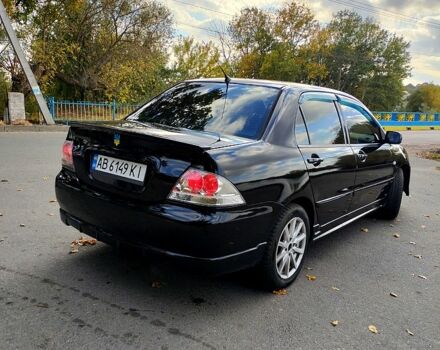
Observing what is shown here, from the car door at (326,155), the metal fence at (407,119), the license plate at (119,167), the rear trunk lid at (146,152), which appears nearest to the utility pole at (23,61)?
the rear trunk lid at (146,152)

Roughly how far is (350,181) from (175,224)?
7.12 ft

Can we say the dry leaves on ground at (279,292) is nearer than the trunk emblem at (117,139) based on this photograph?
No

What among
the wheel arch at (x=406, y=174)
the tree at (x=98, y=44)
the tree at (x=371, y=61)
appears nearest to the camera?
the wheel arch at (x=406, y=174)

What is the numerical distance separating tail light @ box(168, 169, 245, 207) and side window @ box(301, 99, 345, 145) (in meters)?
1.28

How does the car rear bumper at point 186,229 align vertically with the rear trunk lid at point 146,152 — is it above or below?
below

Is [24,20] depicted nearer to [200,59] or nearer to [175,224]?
[175,224]

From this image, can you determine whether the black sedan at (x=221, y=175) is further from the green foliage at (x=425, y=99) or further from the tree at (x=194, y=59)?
the green foliage at (x=425, y=99)

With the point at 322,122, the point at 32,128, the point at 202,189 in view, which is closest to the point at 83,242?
the point at 202,189

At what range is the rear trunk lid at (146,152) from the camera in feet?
8.42

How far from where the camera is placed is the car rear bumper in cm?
249

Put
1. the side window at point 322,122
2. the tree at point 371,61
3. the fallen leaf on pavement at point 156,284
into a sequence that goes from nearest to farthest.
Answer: the fallen leaf on pavement at point 156,284 < the side window at point 322,122 < the tree at point 371,61

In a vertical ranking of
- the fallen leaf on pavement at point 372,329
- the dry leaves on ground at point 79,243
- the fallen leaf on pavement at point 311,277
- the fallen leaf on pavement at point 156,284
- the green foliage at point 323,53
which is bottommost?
the fallen leaf on pavement at point 372,329

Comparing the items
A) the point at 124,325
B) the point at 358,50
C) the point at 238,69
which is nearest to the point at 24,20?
the point at 124,325

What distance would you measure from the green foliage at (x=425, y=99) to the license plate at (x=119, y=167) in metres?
65.4
